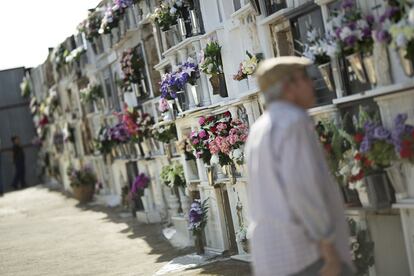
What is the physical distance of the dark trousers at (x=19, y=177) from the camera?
31234 mm

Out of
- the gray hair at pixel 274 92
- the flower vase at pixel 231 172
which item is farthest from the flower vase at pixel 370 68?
the flower vase at pixel 231 172

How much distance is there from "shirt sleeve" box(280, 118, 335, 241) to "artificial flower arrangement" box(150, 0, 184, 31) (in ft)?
23.3

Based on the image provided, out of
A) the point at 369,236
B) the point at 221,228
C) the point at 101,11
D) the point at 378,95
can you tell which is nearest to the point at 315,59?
the point at 378,95

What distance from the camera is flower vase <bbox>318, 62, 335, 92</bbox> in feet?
22.1

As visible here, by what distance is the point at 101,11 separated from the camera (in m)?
17.0

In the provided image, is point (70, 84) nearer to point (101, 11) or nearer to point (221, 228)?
point (101, 11)

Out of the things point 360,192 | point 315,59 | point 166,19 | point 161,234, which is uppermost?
point 166,19

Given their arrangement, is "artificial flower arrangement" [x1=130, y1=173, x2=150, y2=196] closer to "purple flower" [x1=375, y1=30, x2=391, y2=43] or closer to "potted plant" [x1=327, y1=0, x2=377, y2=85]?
"potted plant" [x1=327, y1=0, x2=377, y2=85]

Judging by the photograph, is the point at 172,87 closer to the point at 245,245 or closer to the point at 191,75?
the point at 191,75

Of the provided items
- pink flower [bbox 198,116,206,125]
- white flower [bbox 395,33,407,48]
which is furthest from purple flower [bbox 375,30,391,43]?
pink flower [bbox 198,116,206,125]

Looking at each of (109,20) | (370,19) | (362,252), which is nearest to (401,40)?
(370,19)

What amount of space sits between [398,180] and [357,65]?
1006mm

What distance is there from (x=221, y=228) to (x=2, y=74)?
2611 cm

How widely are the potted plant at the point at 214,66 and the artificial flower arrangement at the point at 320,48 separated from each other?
259 centimetres
